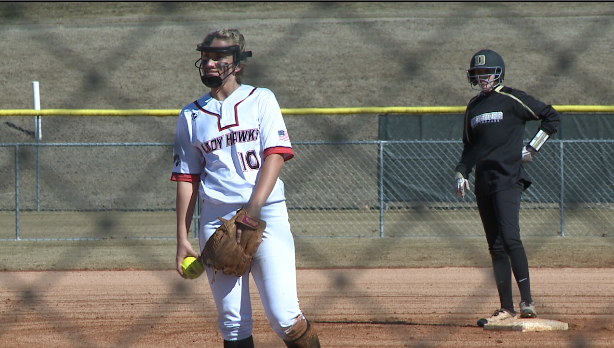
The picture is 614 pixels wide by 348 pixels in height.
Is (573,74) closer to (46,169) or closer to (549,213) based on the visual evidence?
→ (549,213)

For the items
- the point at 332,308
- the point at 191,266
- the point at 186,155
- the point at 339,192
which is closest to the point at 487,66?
the point at 332,308

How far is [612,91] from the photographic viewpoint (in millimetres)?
13898

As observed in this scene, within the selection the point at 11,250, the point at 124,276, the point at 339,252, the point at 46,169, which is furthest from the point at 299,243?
the point at 46,169

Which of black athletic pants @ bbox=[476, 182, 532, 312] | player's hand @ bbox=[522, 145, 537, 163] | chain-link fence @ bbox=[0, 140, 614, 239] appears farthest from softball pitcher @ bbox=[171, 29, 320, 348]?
chain-link fence @ bbox=[0, 140, 614, 239]

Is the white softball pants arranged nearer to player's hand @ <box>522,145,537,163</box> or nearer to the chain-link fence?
player's hand @ <box>522,145,537,163</box>

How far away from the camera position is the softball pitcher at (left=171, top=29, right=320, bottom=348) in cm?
269

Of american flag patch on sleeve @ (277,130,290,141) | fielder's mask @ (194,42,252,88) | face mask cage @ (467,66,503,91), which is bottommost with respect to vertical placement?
american flag patch on sleeve @ (277,130,290,141)

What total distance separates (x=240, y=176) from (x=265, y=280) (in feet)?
1.43

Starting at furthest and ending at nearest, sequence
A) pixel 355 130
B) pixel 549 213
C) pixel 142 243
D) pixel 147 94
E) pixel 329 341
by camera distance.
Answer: pixel 147 94 < pixel 355 130 < pixel 549 213 < pixel 142 243 < pixel 329 341

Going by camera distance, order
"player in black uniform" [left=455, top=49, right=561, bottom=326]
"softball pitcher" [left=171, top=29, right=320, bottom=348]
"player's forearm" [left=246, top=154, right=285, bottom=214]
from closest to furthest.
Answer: "player's forearm" [left=246, top=154, right=285, bottom=214] → "softball pitcher" [left=171, top=29, right=320, bottom=348] → "player in black uniform" [left=455, top=49, right=561, bottom=326]

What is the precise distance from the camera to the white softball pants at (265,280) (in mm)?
2758

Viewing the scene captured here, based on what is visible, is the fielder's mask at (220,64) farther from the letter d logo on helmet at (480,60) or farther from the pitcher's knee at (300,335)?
the letter d logo on helmet at (480,60)

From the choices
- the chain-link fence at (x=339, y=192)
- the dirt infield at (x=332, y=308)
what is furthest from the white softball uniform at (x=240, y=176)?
the chain-link fence at (x=339, y=192)

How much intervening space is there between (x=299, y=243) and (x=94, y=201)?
16.8 ft
